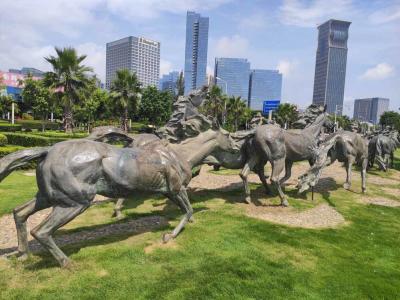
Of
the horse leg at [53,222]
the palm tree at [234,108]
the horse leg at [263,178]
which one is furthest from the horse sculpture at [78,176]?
the palm tree at [234,108]

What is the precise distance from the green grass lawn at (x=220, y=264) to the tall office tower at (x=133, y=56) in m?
150

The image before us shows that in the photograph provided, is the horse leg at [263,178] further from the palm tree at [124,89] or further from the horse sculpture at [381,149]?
the palm tree at [124,89]

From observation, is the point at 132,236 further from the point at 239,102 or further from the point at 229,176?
the point at 239,102

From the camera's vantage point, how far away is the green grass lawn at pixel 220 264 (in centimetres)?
460

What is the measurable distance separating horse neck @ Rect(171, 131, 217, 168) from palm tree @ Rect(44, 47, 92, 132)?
826 inches

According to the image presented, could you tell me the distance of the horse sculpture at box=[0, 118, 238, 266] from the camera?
15.3 feet

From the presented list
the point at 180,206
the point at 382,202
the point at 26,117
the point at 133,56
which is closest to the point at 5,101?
the point at 26,117

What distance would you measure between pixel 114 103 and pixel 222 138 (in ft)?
99.9

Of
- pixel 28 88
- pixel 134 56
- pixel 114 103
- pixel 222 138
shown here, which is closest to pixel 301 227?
pixel 222 138

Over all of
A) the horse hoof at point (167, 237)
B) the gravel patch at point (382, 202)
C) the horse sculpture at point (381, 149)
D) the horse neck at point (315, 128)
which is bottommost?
the gravel patch at point (382, 202)

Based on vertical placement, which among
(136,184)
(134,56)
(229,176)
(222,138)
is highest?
(134,56)

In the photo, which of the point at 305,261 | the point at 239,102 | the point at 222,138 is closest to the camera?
the point at 305,261

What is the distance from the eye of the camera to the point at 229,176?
13977mm

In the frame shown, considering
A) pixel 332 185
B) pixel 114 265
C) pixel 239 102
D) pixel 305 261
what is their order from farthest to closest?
pixel 239 102 < pixel 332 185 < pixel 305 261 < pixel 114 265
